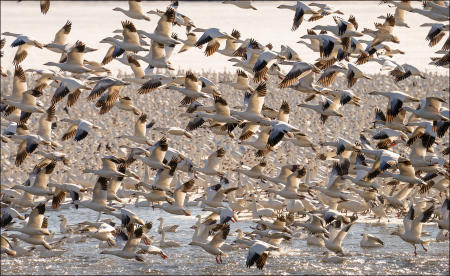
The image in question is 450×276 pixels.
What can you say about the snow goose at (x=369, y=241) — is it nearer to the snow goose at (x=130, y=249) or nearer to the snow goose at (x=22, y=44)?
the snow goose at (x=130, y=249)

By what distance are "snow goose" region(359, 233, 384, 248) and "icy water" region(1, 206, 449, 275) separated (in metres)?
0.11

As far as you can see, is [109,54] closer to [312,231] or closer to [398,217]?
[312,231]

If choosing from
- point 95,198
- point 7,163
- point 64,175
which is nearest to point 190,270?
point 95,198

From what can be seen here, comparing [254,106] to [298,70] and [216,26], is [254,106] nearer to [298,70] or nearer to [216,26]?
[298,70]

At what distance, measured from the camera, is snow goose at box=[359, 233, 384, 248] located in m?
17.1

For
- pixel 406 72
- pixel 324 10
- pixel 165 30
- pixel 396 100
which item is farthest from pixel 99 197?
pixel 406 72

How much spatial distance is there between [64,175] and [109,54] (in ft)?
26.0

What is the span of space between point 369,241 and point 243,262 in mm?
2861

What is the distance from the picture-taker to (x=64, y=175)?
2292cm

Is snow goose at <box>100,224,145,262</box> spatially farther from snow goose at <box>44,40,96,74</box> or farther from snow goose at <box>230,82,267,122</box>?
snow goose at <box>44,40,96,74</box>

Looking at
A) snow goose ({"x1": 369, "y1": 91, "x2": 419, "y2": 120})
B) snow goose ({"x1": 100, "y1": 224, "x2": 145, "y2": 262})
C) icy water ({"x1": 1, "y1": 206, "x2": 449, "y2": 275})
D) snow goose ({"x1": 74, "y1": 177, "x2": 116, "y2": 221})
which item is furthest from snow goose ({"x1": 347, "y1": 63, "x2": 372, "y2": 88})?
snow goose ({"x1": 74, "y1": 177, "x2": 116, "y2": 221})

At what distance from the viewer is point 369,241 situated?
17266 mm

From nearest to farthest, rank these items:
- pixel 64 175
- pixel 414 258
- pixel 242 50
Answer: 1. pixel 242 50
2. pixel 414 258
3. pixel 64 175

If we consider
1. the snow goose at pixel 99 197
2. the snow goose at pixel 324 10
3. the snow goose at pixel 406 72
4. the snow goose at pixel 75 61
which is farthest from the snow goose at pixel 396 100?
the snow goose at pixel 99 197
